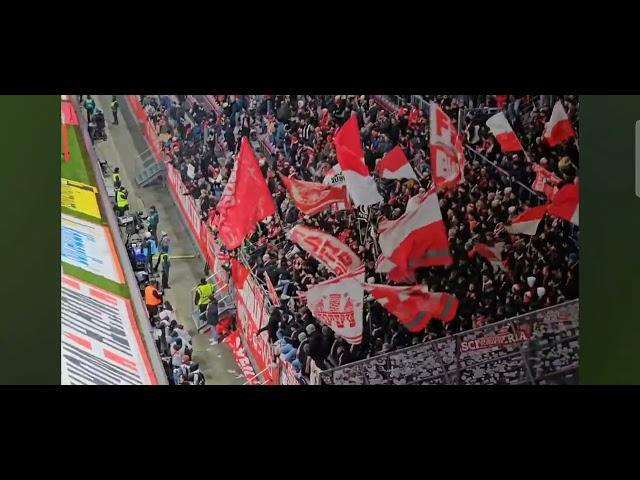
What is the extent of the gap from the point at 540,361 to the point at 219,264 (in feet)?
6.71

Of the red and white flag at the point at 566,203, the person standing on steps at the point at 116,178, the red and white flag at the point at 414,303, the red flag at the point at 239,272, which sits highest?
the person standing on steps at the point at 116,178

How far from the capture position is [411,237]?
654 cm

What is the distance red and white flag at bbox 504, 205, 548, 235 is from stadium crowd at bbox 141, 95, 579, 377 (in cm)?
4

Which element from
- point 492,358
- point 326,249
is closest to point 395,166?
point 326,249

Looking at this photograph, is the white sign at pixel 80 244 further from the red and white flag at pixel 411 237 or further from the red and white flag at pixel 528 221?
the red and white flag at pixel 528 221

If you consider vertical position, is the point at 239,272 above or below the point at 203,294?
above

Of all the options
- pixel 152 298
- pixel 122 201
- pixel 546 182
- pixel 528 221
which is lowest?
pixel 152 298

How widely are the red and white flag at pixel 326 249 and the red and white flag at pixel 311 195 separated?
127 mm

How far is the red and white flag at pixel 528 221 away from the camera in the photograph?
6566 mm

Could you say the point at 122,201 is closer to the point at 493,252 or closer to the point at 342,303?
the point at 342,303

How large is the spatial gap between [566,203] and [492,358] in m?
1.04

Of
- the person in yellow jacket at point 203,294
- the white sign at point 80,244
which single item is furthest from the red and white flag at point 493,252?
the white sign at point 80,244

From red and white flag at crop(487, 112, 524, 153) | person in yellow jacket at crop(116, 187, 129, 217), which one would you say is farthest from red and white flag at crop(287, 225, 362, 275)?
red and white flag at crop(487, 112, 524, 153)
